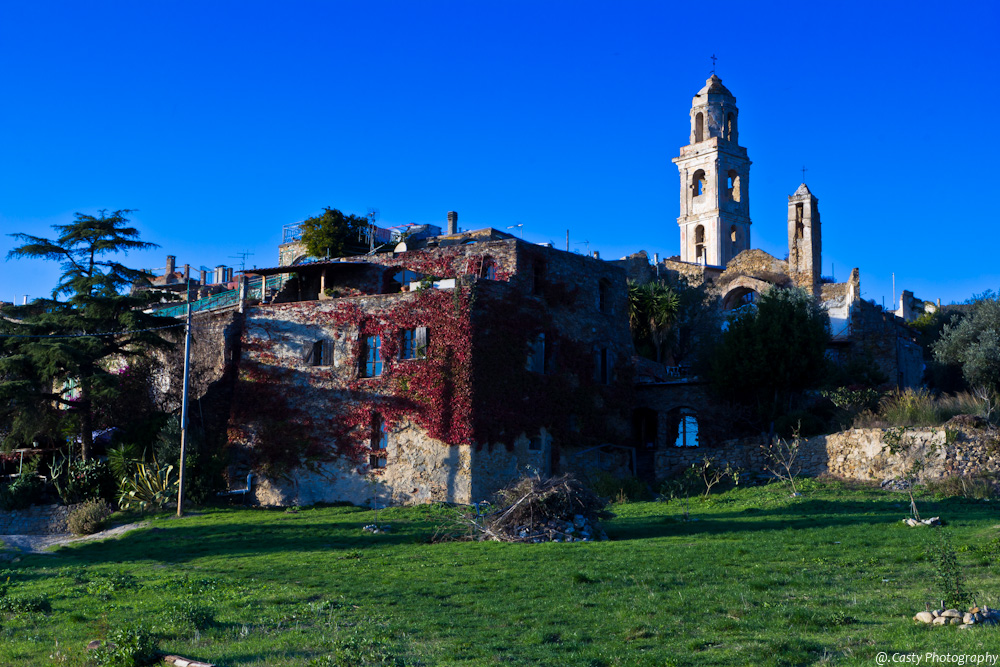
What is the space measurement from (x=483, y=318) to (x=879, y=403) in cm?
1531

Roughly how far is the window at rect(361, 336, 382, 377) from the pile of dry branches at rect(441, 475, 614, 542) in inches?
524

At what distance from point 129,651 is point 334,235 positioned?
4142 centimetres

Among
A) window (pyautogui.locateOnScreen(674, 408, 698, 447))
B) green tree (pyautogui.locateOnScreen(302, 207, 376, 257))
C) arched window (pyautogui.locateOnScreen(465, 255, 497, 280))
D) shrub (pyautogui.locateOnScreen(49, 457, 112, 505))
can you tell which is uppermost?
green tree (pyautogui.locateOnScreen(302, 207, 376, 257))

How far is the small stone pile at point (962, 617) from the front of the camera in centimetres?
1205

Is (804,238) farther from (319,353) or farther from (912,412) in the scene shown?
(319,353)

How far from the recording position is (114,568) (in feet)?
75.3

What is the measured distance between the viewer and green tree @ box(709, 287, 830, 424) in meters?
38.8

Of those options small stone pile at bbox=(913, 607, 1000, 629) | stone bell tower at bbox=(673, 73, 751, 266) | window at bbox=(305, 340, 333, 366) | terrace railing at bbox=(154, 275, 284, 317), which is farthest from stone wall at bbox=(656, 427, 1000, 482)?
stone bell tower at bbox=(673, 73, 751, 266)

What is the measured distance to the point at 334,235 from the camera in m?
52.7

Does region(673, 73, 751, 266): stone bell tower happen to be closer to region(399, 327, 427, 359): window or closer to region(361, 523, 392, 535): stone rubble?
region(399, 327, 427, 359): window

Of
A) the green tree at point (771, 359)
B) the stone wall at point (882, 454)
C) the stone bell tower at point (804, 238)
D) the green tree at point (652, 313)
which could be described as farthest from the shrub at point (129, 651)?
the stone bell tower at point (804, 238)

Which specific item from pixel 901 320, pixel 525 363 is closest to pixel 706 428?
pixel 525 363

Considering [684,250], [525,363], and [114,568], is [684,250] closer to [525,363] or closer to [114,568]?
[525,363]

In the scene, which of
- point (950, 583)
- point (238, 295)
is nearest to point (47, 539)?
point (238, 295)
